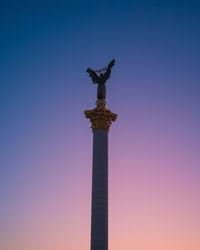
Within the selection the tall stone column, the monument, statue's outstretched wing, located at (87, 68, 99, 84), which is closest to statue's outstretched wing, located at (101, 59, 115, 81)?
the monument

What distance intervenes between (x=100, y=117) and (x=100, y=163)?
5.09 metres

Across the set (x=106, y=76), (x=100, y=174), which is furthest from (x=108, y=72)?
(x=100, y=174)

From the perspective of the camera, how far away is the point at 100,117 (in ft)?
97.3


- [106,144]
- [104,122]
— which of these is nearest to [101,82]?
[104,122]

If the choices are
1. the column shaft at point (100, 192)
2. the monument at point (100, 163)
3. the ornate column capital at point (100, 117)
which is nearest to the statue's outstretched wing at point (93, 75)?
the monument at point (100, 163)

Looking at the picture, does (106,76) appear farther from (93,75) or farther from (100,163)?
(100,163)

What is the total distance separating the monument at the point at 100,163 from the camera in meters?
24.8

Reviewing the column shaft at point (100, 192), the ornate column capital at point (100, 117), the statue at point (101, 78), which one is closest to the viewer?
the column shaft at point (100, 192)

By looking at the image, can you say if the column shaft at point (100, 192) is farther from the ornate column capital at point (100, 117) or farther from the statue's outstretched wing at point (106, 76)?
the statue's outstretched wing at point (106, 76)

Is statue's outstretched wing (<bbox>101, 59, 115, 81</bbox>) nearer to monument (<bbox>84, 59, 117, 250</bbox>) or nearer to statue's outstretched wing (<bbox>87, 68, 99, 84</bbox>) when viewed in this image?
monument (<bbox>84, 59, 117, 250</bbox>)

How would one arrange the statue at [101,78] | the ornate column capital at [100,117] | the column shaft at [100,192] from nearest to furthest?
the column shaft at [100,192] < the ornate column capital at [100,117] < the statue at [101,78]

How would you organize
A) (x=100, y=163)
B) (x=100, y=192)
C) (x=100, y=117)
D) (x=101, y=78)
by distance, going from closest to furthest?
1. (x=100, y=192)
2. (x=100, y=163)
3. (x=100, y=117)
4. (x=101, y=78)

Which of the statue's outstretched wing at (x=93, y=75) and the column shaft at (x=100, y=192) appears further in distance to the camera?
the statue's outstretched wing at (x=93, y=75)

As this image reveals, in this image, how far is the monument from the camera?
24812 millimetres
